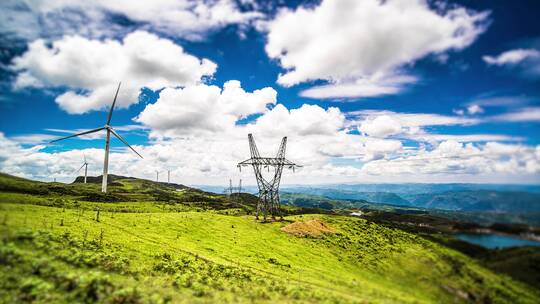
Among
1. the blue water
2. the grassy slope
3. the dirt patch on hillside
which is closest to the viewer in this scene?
the grassy slope

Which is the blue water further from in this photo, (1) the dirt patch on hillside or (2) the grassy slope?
(1) the dirt patch on hillside

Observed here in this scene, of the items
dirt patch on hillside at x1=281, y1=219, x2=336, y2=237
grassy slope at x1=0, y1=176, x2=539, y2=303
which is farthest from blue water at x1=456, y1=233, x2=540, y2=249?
dirt patch on hillside at x1=281, y1=219, x2=336, y2=237

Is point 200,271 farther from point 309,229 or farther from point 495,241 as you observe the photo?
point 309,229

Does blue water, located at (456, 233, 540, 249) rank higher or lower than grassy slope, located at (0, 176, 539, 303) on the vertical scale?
higher

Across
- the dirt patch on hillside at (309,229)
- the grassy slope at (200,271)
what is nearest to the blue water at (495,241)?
the grassy slope at (200,271)

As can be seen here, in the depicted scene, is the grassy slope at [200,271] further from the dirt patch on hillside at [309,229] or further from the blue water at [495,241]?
the dirt patch on hillside at [309,229]

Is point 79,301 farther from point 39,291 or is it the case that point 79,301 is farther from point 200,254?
point 200,254
